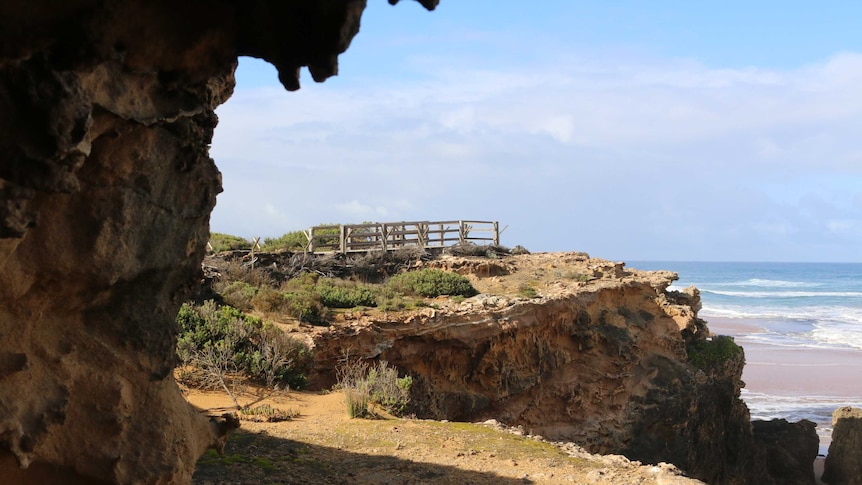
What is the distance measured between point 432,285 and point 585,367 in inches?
192

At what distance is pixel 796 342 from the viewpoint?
49688 mm

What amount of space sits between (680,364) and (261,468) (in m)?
15.5

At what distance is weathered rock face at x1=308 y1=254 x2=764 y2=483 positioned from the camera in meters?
16.5

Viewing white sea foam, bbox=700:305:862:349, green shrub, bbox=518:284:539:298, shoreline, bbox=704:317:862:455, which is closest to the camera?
green shrub, bbox=518:284:539:298

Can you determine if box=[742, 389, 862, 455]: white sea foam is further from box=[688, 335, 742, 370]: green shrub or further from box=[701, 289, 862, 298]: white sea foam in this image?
box=[701, 289, 862, 298]: white sea foam

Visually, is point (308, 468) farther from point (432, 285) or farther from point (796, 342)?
point (796, 342)

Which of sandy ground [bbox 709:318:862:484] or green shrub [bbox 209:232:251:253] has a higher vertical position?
green shrub [bbox 209:232:251:253]

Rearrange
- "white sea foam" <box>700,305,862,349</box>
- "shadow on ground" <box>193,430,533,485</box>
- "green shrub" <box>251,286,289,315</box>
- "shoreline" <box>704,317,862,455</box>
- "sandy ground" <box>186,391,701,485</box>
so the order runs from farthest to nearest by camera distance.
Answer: "white sea foam" <box>700,305,862,349</box> < "shoreline" <box>704,317,862,455</box> < "green shrub" <box>251,286,289,315</box> < "sandy ground" <box>186,391,701,485</box> < "shadow on ground" <box>193,430,533,485</box>

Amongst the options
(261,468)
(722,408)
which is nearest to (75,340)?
(261,468)

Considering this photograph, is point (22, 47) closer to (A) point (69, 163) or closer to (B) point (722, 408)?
(A) point (69, 163)

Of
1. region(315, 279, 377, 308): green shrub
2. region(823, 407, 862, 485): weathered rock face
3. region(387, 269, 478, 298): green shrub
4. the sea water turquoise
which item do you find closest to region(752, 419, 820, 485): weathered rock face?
region(823, 407, 862, 485): weathered rock face

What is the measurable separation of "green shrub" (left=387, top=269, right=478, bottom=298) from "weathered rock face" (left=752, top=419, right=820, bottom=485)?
10.1m

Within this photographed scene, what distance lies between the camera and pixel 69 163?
3625 millimetres

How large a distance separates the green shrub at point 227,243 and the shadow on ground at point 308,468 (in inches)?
704
